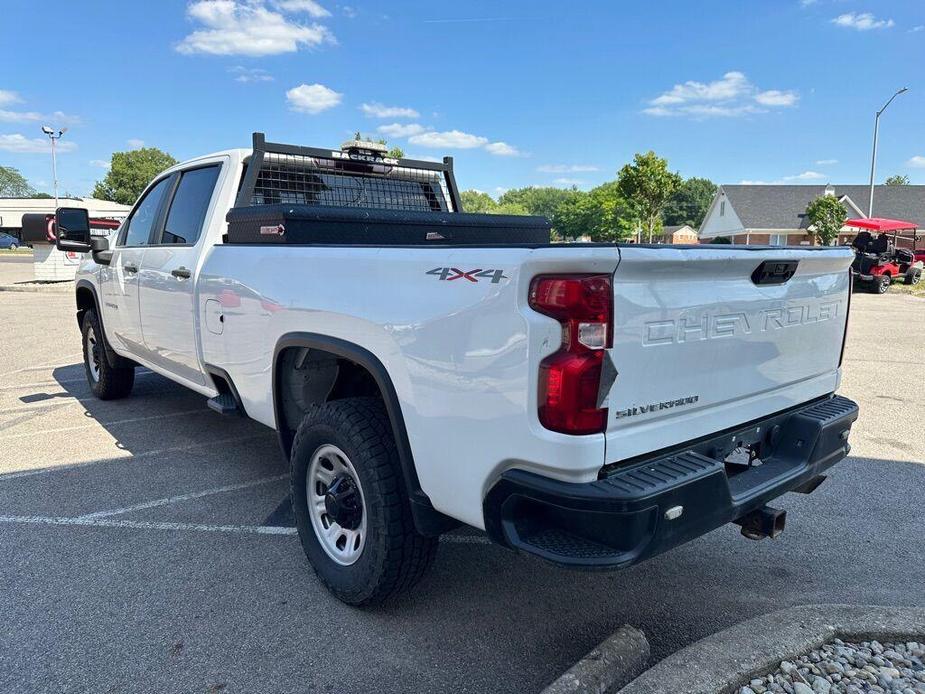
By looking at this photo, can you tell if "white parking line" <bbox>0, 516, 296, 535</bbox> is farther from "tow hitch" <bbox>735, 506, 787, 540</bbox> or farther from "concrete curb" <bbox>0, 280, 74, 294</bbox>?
"concrete curb" <bbox>0, 280, 74, 294</bbox>

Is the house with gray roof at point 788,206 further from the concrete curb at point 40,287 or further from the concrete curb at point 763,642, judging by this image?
the concrete curb at point 763,642

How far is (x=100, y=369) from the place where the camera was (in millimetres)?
6559

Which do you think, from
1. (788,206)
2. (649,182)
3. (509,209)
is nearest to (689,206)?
(509,209)

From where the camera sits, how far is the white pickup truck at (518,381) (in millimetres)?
2096

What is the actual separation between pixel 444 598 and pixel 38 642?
5.59 ft

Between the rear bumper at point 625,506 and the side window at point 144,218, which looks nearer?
the rear bumper at point 625,506

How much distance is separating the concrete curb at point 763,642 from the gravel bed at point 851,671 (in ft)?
0.09

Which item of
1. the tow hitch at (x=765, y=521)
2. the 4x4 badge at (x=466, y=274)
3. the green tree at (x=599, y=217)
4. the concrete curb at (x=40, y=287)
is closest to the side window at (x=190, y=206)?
the 4x4 badge at (x=466, y=274)

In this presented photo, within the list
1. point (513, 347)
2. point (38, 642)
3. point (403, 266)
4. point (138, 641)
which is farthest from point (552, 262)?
point (38, 642)

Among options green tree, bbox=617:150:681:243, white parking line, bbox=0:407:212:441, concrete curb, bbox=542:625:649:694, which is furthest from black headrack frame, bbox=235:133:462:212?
green tree, bbox=617:150:681:243

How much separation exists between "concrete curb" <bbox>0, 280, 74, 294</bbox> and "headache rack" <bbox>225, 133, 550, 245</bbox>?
1676 cm

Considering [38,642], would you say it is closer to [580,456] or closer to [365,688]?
[365,688]

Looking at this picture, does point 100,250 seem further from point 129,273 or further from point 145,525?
point 145,525

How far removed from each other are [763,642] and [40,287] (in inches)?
864
